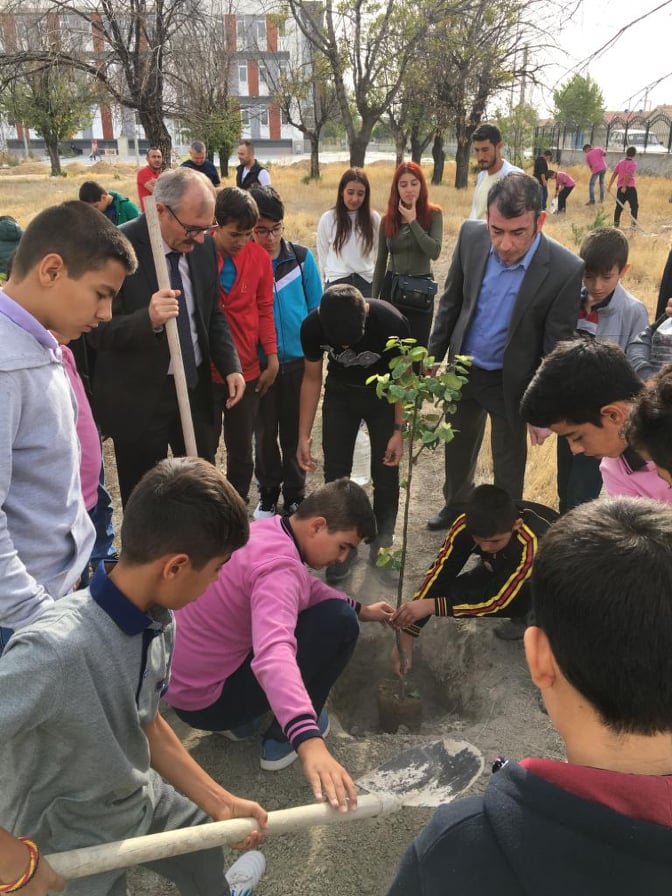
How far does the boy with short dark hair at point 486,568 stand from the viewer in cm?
283

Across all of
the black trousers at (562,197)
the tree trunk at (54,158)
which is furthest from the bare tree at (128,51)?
the tree trunk at (54,158)

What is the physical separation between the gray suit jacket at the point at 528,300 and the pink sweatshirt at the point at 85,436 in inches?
75.7

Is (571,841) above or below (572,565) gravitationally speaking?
below

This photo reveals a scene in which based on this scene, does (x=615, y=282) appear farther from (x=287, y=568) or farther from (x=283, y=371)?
(x=287, y=568)

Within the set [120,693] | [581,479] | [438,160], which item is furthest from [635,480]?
[438,160]

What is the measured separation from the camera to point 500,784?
88 cm

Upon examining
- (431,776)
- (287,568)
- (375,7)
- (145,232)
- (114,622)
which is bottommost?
(431,776)

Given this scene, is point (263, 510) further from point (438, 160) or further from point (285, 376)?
point (438, 160)

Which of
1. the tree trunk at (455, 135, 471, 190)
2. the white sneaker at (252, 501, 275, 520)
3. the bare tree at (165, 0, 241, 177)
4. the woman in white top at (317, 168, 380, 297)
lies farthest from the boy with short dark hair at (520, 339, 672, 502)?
the tree trunk at (455, 135, 471, 190)

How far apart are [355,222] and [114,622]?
4033 mm

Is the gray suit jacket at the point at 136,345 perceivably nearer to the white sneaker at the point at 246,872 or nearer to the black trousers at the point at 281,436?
the black trousers at the point at 281,436

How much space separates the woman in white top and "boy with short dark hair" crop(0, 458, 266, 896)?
361 centimetres

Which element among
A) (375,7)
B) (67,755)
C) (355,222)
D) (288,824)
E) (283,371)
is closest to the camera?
(67,755)

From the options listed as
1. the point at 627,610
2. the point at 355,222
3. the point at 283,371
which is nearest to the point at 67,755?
the point at 627,610
